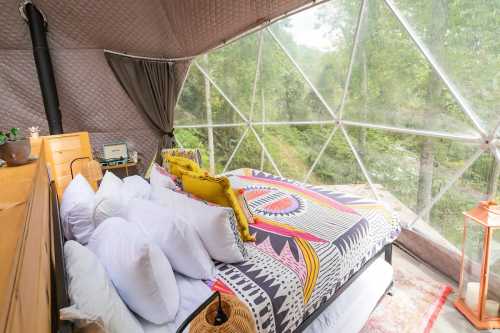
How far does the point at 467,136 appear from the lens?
2365 millimetres

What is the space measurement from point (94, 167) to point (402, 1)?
332 centimetres

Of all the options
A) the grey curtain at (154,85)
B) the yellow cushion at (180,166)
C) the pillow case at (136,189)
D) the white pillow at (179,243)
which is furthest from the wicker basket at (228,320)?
the grey curtain at (154,85)

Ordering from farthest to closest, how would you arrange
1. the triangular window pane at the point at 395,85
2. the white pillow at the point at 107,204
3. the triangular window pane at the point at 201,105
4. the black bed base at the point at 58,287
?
1. the triangular window pane at the point at 201,105
2. the triangular window pane at the point at 395,85
3. the white pillow at the point at 107,204
4. the black bed base at the point at 58,287

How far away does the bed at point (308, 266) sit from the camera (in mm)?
1460

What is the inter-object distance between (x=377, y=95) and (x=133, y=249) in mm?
2923

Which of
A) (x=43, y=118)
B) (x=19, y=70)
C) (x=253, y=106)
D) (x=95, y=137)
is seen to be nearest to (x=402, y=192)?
(x=253, y=106)

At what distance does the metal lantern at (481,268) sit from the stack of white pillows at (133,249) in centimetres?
179

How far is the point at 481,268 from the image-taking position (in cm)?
206

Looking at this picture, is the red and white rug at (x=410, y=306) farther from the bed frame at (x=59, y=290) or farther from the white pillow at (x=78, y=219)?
the white pillow at (x=78, y=219)

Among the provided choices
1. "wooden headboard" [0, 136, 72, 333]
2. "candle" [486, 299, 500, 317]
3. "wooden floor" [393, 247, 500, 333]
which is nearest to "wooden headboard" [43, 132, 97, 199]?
"wooden headboard" [0, 136, 72, 333]

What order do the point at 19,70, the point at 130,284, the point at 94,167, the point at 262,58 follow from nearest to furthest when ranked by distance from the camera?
the point at 130,284 → the point at 94,167 → the point at 19,70 → the point at 262,58

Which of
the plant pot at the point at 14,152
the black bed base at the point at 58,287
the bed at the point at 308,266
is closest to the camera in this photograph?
the black bed base at the point at 58,287

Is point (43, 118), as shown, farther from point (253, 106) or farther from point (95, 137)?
point (253, 106)

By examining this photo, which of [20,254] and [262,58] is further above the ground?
[262,58]
